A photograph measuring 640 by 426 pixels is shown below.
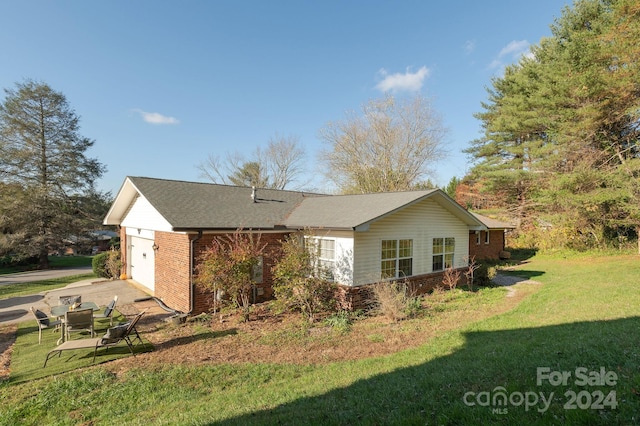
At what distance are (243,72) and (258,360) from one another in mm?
16667

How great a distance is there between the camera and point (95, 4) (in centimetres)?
1030

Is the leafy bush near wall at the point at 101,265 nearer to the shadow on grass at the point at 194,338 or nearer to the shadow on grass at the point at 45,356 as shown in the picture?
the shadow on grass at the point at 45,356

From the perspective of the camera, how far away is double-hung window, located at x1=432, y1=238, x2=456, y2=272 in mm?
13477

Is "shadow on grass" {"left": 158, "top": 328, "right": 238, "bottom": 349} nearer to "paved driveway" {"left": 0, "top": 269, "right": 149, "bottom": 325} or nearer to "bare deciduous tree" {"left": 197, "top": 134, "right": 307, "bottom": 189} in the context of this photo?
"paved driveway" {"left": 0, "top": 269, "right": 149, "bottom": 325}

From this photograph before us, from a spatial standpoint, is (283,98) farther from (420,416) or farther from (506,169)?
(420,416)

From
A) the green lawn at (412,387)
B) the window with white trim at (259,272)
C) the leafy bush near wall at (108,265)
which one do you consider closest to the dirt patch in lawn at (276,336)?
the green lawn at (412,387)

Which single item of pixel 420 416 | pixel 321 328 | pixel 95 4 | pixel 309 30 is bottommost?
pixel 321 328

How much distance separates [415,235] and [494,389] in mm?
8788

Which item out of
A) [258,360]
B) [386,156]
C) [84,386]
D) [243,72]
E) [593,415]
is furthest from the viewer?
[386,156]

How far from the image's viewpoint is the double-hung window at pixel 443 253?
13.5 m

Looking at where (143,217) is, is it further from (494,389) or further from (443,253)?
(494,389)

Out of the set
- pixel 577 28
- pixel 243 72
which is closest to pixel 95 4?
pixel 243 72

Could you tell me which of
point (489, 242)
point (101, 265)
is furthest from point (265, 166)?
point (489, 242)

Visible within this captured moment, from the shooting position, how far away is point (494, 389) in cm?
397
